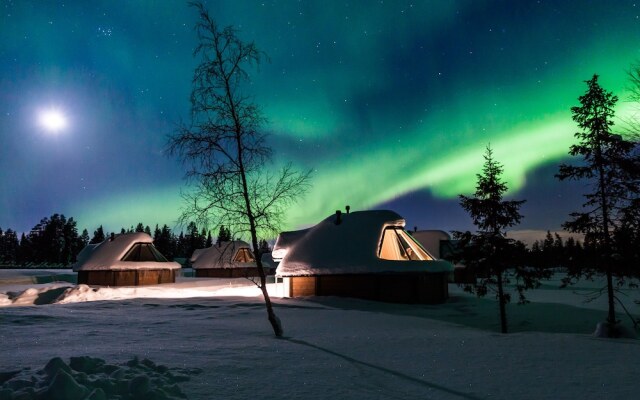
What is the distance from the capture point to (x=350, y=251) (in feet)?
74.3

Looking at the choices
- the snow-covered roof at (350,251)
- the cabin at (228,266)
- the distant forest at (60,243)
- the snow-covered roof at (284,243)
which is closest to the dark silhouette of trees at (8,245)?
the distant forest at (60,243)

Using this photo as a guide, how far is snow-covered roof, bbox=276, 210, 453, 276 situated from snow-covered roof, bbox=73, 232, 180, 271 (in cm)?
1869

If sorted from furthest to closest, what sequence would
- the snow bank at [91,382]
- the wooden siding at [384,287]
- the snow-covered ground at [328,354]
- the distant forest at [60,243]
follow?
the distant forest at [60,243] → the wooden siding at [384,287] → the snow-covered ground at [328,354] → the snow bank at [91,382]

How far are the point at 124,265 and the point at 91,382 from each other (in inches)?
1367

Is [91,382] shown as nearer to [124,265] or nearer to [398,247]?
[398,247]

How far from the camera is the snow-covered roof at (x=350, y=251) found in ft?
70.6

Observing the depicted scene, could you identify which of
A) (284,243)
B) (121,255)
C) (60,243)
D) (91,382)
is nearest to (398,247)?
(284,243)

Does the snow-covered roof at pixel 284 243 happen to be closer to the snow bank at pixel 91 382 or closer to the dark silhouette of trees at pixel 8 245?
the snow bank at pixel 91 382

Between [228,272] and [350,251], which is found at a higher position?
[350,251]

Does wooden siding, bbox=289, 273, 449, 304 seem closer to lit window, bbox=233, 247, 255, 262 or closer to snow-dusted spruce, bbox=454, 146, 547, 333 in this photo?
snow-dusted spruce, bbox=454, 146, 547, 333

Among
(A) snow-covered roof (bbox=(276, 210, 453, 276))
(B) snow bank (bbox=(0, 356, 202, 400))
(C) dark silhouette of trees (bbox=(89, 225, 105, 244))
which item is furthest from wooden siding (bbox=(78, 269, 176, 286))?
(C) dark silhouette of trees (bbox=(89, 225, 105, 244))

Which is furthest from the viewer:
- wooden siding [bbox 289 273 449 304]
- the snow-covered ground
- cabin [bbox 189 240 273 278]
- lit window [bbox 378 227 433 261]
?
cabin [bbox 189 240 273 278]

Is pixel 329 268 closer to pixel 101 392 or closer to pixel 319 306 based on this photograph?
pixel 319 306

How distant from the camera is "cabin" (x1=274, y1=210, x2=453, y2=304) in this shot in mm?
21375
